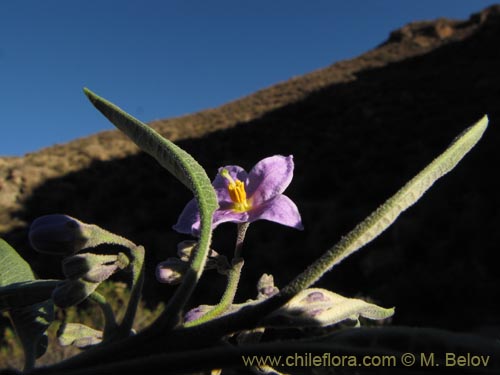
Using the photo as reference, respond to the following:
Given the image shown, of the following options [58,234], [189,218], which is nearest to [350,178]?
[189,218]

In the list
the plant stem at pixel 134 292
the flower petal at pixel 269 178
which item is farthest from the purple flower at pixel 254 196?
the plant stem at pixel 134 292

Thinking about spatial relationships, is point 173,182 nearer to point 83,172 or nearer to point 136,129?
point 83,172

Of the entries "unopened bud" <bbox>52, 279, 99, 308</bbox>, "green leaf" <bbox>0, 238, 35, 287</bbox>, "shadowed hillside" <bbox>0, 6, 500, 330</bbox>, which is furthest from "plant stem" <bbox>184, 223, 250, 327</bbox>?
"shadowed hillside" <bbox>0, 6, 500, 330</bbox>

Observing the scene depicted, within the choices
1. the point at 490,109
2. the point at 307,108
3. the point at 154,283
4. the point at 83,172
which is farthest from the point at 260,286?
the point at 307,108

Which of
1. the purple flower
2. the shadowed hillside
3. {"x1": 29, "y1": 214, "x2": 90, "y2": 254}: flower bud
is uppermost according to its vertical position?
the shadowed hillside

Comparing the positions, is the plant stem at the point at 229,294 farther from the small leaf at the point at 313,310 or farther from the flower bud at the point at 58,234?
the flower bud at the point at 58,234

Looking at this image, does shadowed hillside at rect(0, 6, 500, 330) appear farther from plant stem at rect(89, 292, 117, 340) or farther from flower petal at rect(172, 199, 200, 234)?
plant stem at rect(89, 292, 117, 340)
